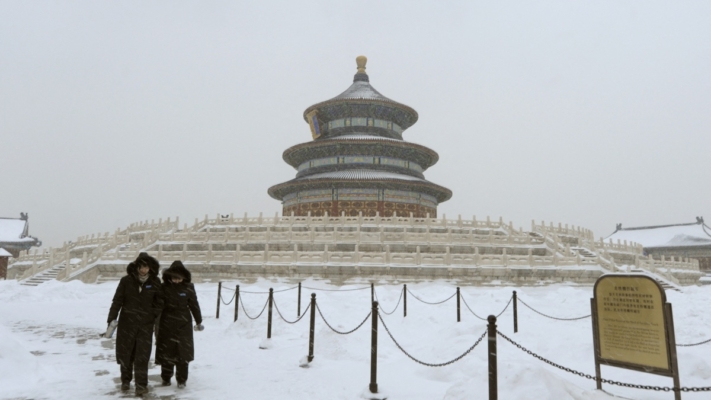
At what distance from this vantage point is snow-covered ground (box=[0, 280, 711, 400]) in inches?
228

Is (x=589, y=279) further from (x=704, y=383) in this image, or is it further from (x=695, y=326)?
(x=704, y=383)

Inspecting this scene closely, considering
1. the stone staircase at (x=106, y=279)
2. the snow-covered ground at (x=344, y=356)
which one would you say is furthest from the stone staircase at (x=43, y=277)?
the snow-covered ground at (x=344, y=356)

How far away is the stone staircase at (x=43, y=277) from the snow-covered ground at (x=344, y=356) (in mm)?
8339

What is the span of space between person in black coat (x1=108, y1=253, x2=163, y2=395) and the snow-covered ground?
13.1 inches

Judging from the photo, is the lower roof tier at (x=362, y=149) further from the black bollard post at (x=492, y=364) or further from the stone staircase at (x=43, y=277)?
the black bollard post at (x=492, y=364)

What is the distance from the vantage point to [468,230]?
26750mm

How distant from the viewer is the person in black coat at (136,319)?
571cm

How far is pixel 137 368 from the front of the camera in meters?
5.67

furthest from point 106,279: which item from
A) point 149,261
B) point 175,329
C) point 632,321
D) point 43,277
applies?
point 632,321

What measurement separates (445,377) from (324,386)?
1.81 meters

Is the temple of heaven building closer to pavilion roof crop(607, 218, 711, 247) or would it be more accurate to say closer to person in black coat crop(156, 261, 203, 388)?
pavilion roof crop(607, 218, 711, 247)

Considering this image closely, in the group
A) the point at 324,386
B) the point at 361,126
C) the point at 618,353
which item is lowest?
the point at 324,386

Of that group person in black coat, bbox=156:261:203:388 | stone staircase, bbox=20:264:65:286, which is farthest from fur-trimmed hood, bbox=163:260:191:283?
stone staircase, bbox=20:264:65:286

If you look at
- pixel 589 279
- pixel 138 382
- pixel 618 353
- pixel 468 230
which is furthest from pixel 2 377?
pixel 468 230
